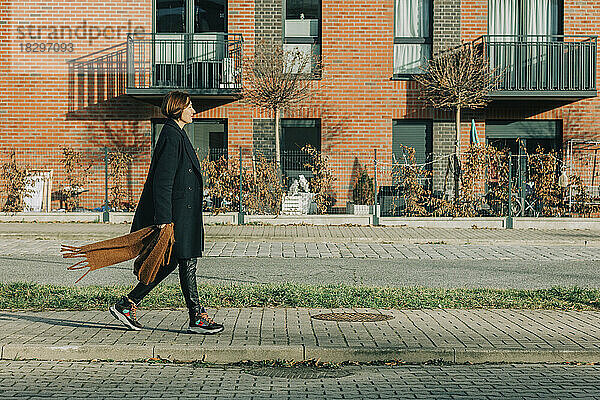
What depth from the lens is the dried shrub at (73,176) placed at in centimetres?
2188

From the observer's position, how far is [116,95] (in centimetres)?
2372

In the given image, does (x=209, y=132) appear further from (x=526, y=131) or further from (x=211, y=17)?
(x=526, y=131)

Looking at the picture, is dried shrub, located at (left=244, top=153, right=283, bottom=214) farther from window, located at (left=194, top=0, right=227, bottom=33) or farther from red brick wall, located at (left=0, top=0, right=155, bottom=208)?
window, located at (left=194, top=0, right=227, bottom=33)

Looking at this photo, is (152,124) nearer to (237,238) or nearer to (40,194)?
(40,194)

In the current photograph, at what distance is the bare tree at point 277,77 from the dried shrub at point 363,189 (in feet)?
6.92

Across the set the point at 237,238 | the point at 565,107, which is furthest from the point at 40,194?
the point at 565,107

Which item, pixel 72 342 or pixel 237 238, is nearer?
pixel 72 342

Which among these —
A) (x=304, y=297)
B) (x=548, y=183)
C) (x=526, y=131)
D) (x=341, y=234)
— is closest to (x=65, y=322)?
(x=304, y=297)

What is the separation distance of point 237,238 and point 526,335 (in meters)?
10.9

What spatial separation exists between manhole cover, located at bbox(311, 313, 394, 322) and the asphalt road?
2.77 metres

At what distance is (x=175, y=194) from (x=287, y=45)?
55.5ft

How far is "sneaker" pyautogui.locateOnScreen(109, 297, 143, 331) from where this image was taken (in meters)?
7.39

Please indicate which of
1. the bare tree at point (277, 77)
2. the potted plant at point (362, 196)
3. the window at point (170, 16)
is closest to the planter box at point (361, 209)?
the potted plant at point (362, 196)

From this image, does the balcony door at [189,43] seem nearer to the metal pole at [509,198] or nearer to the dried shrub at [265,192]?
the dried shrub at [265,192]
